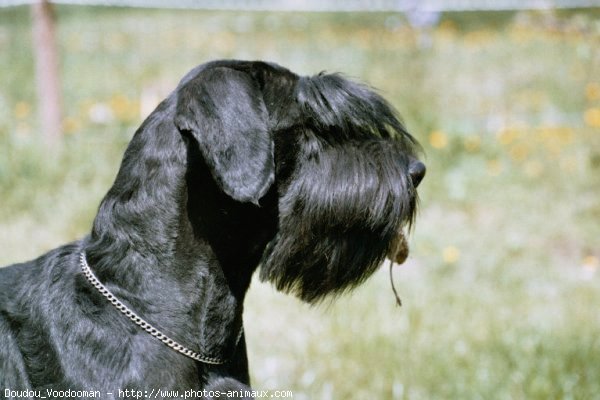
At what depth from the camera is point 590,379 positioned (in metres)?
3.93

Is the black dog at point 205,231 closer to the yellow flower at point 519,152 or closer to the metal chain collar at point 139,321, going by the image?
the metal chain collar at point 139,321

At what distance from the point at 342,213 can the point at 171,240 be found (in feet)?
2.00

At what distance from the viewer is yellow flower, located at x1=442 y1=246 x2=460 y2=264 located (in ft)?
17.8

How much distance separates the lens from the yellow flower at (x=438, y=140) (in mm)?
6991

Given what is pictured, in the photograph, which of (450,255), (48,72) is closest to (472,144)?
(450,255)

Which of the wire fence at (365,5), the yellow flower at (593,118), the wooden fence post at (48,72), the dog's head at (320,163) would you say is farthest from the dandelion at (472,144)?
the dog's head at (320,163)

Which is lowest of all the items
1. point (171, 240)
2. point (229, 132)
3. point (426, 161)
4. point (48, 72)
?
point (426, 161)

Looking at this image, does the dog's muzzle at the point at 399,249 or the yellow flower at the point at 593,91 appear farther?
the yellow flower at the point at 593,91

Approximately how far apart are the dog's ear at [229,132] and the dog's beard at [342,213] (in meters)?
0.25

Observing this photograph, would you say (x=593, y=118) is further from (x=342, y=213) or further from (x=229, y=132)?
(x=229, y=132)

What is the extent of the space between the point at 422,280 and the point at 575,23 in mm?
3446

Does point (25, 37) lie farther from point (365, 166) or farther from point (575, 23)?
point (365, 166)

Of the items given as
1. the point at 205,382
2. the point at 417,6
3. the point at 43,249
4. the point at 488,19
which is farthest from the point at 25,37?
the point at 205,382

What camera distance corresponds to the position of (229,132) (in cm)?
256
